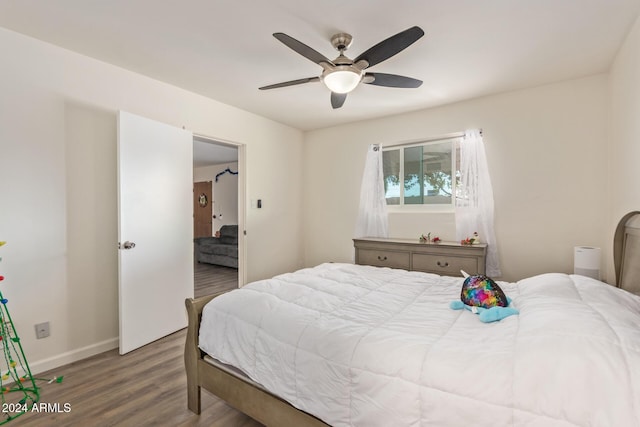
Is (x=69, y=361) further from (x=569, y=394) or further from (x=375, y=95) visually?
(x=375, y=95)

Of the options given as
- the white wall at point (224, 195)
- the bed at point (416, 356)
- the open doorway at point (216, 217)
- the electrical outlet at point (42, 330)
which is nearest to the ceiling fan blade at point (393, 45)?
the bed at point (416, 356)

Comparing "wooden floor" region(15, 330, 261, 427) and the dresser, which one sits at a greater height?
the dresser

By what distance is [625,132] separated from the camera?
2314 mm

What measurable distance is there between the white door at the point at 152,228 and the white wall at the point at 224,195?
4.45m

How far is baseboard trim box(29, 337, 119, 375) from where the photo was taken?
Answer: 7.48ft

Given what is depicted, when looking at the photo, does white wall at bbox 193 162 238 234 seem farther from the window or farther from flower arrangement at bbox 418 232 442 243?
flower arrangement at bbox 418 232 442 243

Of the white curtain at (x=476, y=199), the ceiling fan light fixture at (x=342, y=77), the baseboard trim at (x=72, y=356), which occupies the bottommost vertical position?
the baseboard trim at (x=72, y=356)

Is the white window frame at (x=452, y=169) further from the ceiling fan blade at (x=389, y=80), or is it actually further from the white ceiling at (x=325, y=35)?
the ceiling fan blade at (x=389, y=80)

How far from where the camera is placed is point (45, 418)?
5.91ft

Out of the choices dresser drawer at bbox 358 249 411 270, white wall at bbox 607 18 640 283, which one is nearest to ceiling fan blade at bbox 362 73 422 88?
white wall at bbox 607 18 640 283

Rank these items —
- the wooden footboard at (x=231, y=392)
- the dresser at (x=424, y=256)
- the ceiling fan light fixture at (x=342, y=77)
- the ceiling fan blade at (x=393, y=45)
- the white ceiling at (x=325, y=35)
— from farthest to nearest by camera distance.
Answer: the dresser at (x=424, y=256)
the ceiling fan light fixture at (x=342, y=77)
the white ceiling at (x=325, y=35)
the ceiling fan blade at (x=393, y=45)
the wooden footboard at (x=231, y=392)

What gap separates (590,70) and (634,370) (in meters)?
2.96

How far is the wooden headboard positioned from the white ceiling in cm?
135

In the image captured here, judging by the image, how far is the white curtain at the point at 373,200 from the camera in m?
4.02
